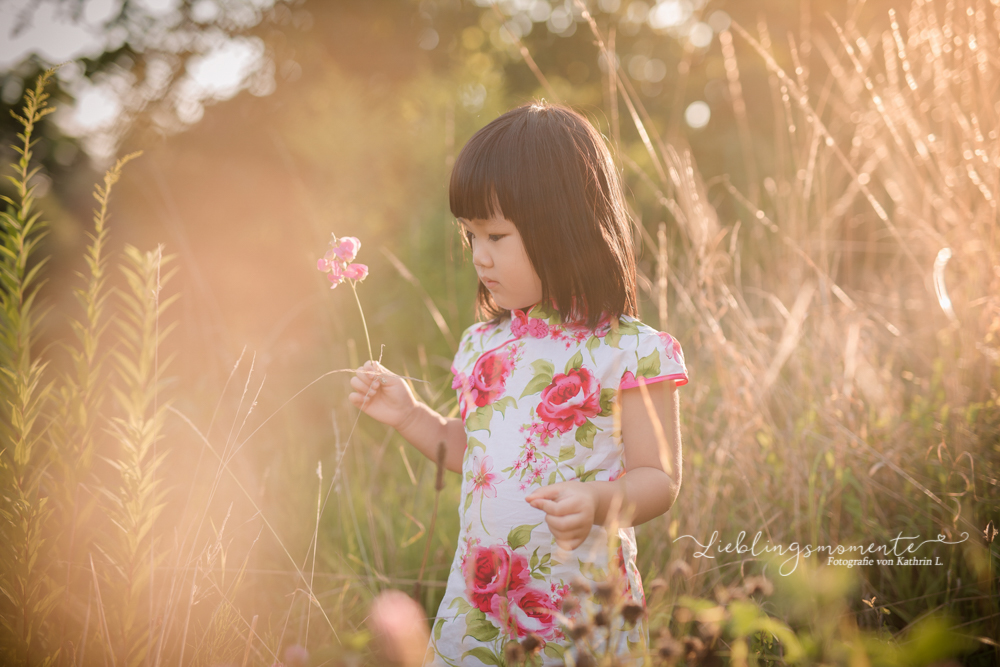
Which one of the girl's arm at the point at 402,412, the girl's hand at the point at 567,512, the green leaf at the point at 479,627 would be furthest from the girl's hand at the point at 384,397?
the girl's hand at the point at 567,512

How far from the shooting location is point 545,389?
130cm

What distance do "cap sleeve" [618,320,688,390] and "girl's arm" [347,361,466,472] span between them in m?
0.46

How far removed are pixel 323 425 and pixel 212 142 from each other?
2660 mm

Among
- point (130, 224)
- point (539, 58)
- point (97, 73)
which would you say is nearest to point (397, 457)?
point (130, 224)

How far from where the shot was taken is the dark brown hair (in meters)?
1.27

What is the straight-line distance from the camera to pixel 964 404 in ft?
6.24

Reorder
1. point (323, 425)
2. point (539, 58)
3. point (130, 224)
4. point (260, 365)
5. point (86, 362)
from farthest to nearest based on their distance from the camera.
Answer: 1. point (539, 58)
2. point (130, 224)
3. point (323, 425)
4. point (260, 365)
5. point (86, 362)

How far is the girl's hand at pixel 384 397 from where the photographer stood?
4.49 feet

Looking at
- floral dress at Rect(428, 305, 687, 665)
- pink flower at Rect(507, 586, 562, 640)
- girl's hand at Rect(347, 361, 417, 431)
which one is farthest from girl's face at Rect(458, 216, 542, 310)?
pink flower at Rect(507, 586, 562, 640)

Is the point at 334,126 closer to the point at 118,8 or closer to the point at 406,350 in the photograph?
the point at 406,350

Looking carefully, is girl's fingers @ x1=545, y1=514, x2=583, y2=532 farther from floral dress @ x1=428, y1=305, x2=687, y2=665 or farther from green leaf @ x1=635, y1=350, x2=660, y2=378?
green leaf @ x1=635, y1=350, x2=660, y2=378

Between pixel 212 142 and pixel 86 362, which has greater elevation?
pixel 212 142

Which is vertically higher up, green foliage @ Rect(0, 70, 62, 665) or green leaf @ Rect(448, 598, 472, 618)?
green foliage @ Rect(0, 70, 62, 665)

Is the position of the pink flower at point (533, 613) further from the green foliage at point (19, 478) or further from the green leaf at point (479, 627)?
the green foliage at point (19, 478)
